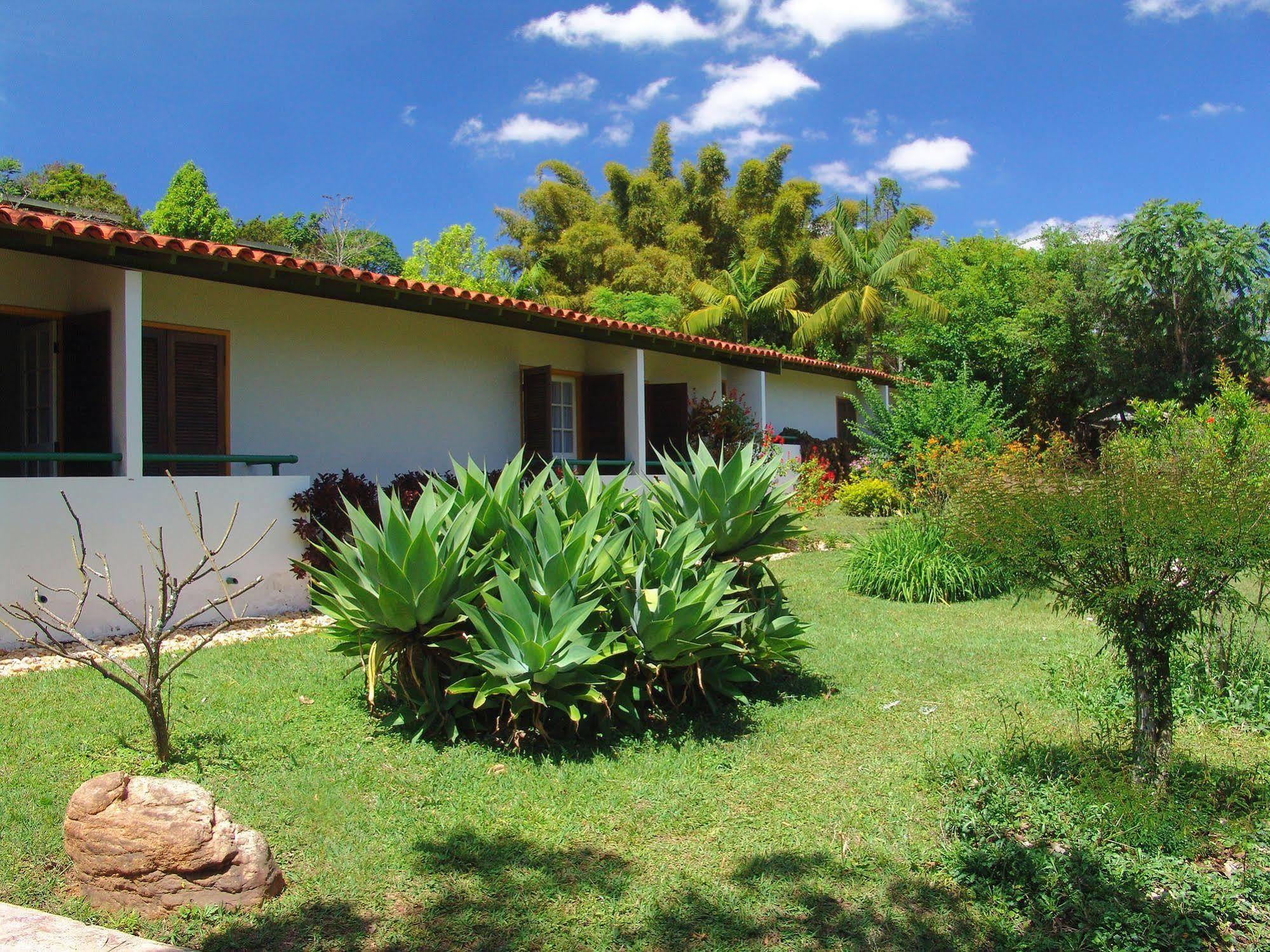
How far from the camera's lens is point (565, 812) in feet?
13.4

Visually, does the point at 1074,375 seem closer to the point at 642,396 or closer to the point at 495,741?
the point at 642,396

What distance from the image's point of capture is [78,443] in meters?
8.14

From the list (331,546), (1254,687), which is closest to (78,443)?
(331,546)

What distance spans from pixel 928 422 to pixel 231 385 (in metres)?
11.1

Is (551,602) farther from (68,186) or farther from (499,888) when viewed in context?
(68,186)

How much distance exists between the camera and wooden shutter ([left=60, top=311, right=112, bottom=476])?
25.6 ft

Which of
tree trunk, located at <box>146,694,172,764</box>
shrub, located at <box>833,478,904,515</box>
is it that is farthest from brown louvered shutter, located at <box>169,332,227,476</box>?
shrub, located at <box>833,478,904,515</box>

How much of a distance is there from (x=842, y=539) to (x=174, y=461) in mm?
8527

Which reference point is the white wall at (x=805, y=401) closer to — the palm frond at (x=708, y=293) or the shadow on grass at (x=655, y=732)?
the palm frond at (x=708, y=293)

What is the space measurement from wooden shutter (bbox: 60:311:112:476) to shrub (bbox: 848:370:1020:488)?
11.2 meters

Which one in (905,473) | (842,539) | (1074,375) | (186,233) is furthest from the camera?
(186,233)

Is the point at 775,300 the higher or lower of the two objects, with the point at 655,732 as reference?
higher

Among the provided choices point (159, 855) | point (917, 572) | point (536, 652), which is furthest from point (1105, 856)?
point (917, 572)

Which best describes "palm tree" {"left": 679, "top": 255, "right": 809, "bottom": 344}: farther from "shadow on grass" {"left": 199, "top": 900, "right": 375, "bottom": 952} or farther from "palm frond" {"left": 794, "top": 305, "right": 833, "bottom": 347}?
"shadow on grass" {"left": 199, "top": 900, "right": 375, "bottom": 952}
